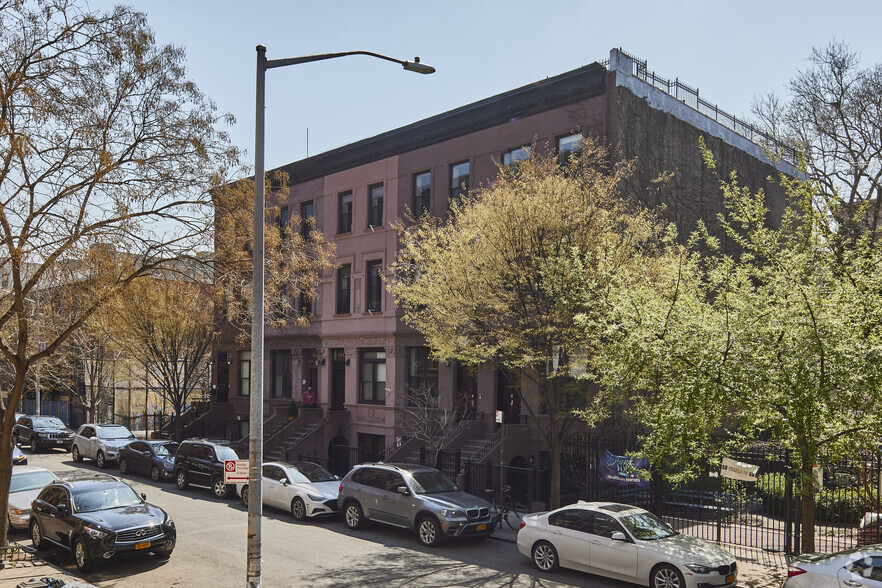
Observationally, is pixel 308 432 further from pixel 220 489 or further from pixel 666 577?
pixel 666 577

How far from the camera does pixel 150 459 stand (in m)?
26.2

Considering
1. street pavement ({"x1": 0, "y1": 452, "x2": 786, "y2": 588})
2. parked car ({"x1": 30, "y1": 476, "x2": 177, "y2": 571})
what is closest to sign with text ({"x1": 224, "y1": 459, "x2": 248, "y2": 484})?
street pavement ({"x1": 0, "y1": 452, "x2": 786, "y2": 588})

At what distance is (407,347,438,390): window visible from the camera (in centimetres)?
2767

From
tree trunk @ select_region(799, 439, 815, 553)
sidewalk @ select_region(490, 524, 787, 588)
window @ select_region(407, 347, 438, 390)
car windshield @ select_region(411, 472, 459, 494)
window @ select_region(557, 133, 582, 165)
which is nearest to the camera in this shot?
tree trunk @ select_region(799, 439, 815, 553)

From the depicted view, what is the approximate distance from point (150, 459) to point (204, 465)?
4086mm

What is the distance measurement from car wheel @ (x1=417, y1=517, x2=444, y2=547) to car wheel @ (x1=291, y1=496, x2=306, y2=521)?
4.18m

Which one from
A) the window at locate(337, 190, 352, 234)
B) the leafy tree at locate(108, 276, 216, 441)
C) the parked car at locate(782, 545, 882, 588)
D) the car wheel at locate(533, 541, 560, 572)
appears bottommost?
the car wheel at locate(533, 541, 560, 572)

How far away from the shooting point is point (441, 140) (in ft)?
92.4

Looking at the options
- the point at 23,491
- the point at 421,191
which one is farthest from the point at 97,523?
the point at 421,191

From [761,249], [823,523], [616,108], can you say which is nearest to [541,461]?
[823,523]

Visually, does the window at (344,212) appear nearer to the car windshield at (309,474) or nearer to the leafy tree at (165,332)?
the leafy tree at (165,332)

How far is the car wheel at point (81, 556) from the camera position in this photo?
1395cm

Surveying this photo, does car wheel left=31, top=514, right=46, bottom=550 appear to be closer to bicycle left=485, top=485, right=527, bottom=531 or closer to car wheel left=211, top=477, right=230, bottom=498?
car wheel left=211, top=477, right=230, bottom=498

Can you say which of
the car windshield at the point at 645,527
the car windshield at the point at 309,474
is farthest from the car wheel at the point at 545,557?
the car windshield at the point at 309,474
